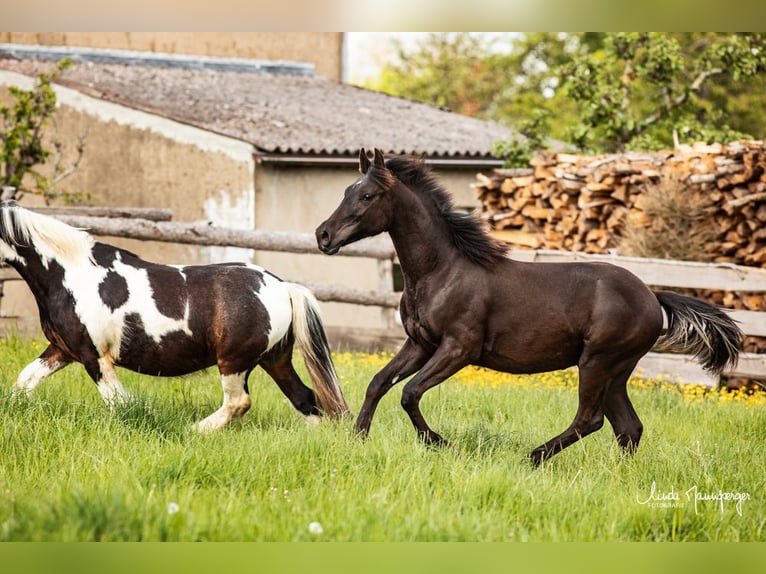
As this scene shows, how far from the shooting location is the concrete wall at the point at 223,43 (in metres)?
17.7

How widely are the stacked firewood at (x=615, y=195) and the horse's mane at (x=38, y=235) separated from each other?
6452 mm

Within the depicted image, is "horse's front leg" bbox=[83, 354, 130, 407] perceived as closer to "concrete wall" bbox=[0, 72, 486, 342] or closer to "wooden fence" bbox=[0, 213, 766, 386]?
"wooden fence" bbox=[0, 213, 766, 386]

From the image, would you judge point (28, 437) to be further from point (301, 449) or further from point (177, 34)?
point (177, 34)

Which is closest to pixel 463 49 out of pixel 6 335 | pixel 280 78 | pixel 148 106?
pixel 280 78

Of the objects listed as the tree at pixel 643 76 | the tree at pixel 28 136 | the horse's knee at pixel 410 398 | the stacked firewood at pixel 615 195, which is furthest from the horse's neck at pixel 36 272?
the tree at pixel 643 76

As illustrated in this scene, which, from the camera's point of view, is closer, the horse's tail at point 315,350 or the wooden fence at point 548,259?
the horse's tail at point 315,350

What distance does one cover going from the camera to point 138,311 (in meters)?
6.06

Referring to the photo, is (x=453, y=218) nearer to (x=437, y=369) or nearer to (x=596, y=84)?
(x=437, y=369)

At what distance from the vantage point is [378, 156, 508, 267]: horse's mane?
5.87 meters

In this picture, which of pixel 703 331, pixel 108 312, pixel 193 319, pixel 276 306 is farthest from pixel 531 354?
pixel 108 312

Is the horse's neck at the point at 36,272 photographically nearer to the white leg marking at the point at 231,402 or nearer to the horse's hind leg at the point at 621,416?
the white leg marking at the point at 231,402

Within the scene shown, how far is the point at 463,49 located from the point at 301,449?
96.5ft

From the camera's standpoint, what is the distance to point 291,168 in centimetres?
1502

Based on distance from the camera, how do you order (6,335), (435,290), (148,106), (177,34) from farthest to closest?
(177,34), (148,106), (6,335), (435,290)
